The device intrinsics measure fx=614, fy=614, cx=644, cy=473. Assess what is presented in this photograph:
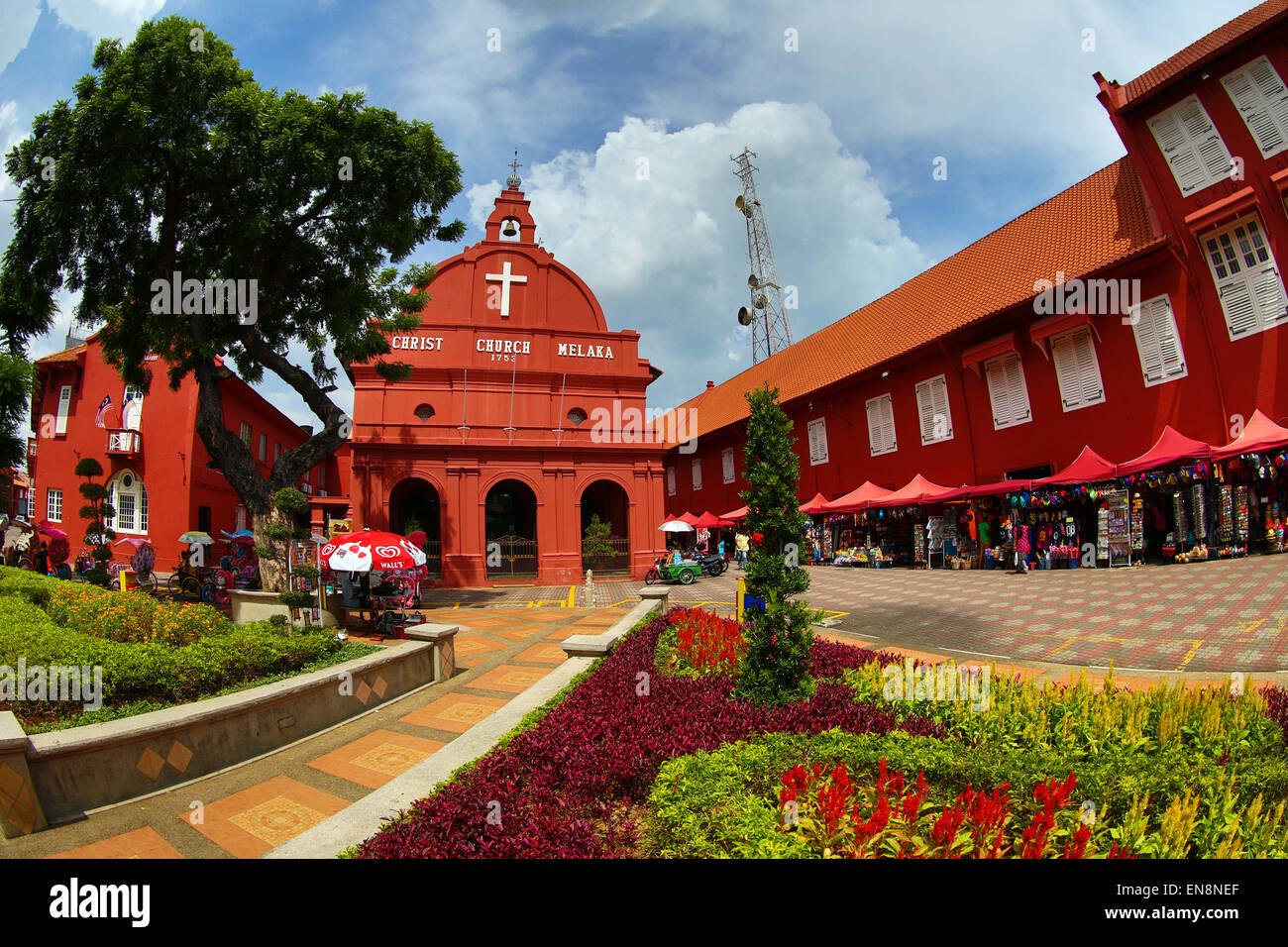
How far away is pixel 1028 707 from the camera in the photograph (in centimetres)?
429

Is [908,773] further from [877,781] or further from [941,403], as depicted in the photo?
[941,403]

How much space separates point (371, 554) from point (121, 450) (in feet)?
53.8

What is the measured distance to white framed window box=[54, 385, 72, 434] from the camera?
2080 cm

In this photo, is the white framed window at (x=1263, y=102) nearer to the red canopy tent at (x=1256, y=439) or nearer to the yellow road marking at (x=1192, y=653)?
the red canopy tent at (x=1256, y=439)

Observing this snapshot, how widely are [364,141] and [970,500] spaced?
17.4m

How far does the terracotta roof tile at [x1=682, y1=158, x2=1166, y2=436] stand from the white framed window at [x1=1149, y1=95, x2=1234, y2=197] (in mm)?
1179

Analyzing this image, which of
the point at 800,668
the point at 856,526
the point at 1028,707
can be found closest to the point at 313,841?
the point at 800,668

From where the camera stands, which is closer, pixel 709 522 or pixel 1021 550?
pixel 1021 550

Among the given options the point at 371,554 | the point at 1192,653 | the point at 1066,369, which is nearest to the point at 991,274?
the point at 1066,369

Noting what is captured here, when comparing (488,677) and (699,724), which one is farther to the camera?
(488,677)

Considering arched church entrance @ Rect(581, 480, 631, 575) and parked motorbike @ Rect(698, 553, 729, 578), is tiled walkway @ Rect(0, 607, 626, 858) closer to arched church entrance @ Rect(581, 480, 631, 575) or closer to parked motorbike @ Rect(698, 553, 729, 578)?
parked motorbike @ Rect(698, 553, 729, 578)

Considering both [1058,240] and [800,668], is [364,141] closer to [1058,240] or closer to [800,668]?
[800,668]

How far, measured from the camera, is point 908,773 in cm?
337

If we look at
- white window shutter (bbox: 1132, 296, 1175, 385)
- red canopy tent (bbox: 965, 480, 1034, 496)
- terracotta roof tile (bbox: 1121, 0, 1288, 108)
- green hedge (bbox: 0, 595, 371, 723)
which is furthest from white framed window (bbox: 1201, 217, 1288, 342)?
green hedge (bbox: 0, 595, 371, 723)
